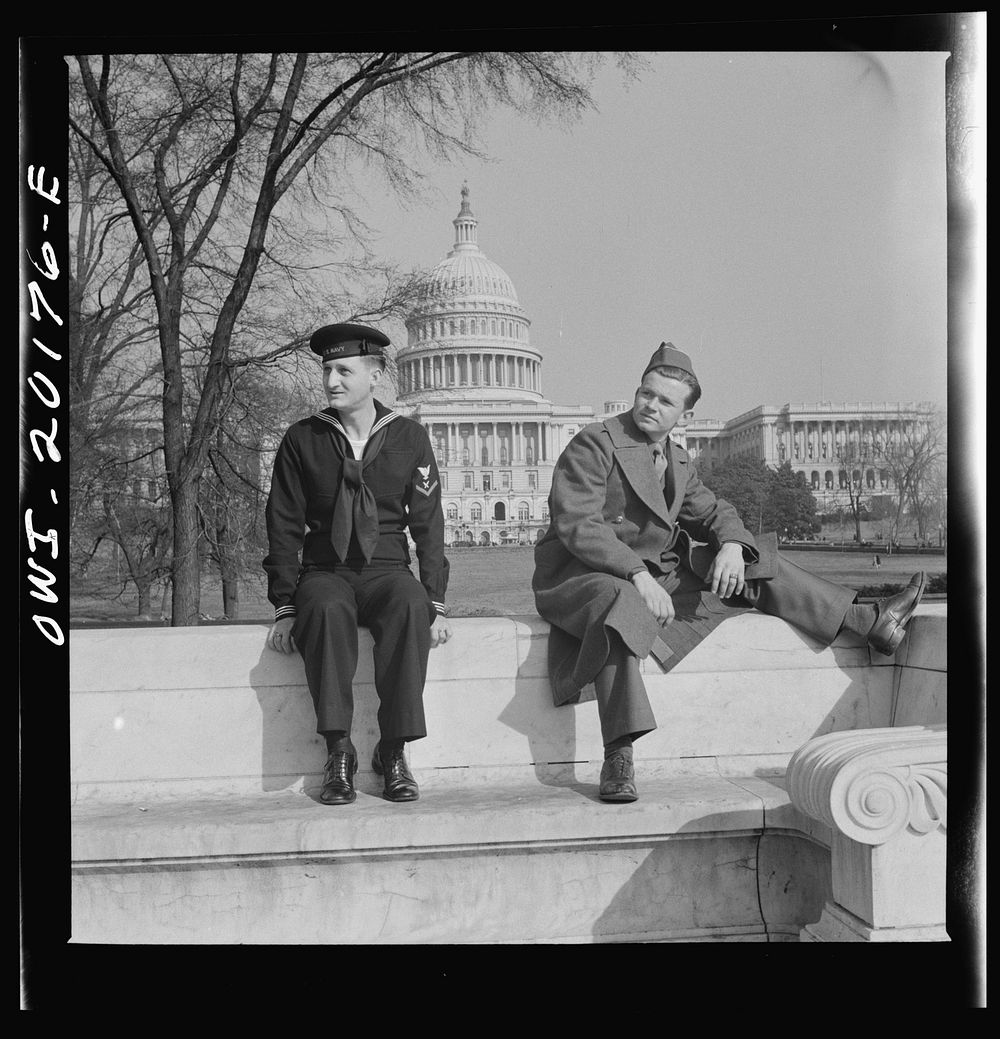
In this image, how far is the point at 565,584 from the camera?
378 centimetres

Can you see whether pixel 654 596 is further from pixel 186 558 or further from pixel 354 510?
pixel 186 558

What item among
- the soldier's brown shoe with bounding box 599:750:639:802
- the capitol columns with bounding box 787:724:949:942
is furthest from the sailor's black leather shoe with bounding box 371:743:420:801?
the capitol columns with bounding box 787:724:949:942

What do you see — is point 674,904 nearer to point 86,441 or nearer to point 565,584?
point 565,584

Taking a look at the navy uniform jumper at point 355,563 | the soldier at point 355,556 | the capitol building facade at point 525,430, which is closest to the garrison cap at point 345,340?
the soldier at point 355,556

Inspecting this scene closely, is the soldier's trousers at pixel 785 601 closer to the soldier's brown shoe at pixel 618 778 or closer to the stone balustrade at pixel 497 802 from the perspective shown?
the stone balustrade at pixel 497 802

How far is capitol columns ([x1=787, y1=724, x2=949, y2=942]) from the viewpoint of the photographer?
3039mm

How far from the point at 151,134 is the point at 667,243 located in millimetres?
2760

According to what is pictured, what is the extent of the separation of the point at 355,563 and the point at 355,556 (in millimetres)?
26

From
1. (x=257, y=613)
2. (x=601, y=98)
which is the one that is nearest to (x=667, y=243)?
(x=601, y=98)

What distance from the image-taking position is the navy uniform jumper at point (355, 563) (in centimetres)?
356

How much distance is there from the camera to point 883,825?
3074 millimetres

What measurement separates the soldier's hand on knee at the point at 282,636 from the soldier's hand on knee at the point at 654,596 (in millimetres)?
1224

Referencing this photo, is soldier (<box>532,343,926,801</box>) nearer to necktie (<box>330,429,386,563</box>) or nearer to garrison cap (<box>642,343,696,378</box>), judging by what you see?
garrison cap (<box>642,343,696,378</box>)

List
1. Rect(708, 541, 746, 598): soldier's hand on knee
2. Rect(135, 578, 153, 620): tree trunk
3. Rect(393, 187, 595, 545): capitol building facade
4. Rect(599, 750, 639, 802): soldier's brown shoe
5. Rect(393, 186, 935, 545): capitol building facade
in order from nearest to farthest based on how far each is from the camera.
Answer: Rect(599, 750, 639, 802): soldier's brown shoe, Rect(708, 541, 746, 598): soldier's hand on knee, Rect(393, 186, 935, 545): capitol building facade, Rect(393, 187, 595, 545): capitol building facade, Rect(135, 578, 153, 620): tree trunk
